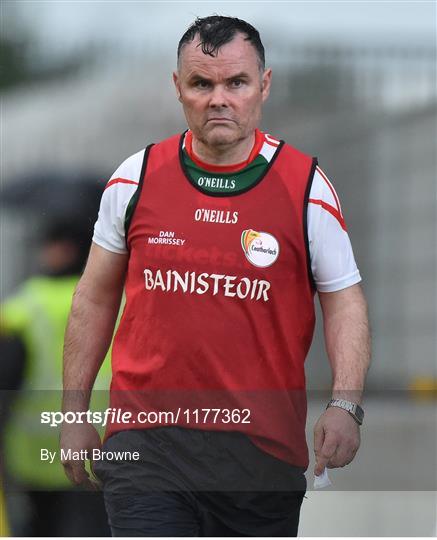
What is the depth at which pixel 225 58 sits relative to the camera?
326 centimetres

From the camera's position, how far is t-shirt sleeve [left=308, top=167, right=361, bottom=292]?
10.7 ft

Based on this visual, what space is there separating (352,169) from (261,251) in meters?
0.87

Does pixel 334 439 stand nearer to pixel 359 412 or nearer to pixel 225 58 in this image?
pixel 359 412

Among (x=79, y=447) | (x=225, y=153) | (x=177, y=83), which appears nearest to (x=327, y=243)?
(x=225, y=153)

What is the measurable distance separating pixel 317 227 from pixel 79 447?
2.91 feet

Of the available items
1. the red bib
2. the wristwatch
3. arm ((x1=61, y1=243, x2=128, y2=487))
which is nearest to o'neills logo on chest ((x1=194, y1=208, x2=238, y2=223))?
the red bib

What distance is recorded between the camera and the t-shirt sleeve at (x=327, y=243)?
3268 millimetres

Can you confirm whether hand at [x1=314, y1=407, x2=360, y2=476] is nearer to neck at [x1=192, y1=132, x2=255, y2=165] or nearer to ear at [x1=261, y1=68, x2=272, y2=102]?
neck at [x1=192, y1=132, x2=255, y2=165]

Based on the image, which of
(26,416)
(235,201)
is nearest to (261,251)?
(235,201)

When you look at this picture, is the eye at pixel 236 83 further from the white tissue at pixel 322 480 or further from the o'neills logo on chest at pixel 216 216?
the white tissue at pixel 322 480

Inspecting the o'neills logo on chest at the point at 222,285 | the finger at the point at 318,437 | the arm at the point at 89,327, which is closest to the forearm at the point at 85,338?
the arm at the point at 89,327

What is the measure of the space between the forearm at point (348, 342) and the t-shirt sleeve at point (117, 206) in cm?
57

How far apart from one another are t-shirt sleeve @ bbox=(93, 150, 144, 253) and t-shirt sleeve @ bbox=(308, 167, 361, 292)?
0.47 metres

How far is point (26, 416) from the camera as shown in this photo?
3.80m
